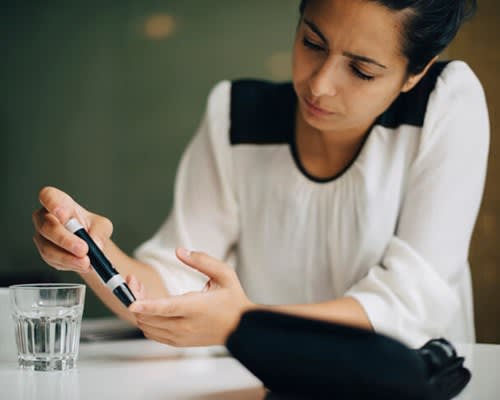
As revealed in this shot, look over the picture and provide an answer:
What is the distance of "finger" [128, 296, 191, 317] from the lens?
75 cm

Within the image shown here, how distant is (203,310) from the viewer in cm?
82

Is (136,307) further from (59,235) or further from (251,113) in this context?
(251,113)

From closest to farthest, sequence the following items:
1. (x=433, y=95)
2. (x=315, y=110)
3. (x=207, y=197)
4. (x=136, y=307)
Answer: (x=136, y=307), (x=315, y=110), (x=433, y=95), (x=207, y=197)

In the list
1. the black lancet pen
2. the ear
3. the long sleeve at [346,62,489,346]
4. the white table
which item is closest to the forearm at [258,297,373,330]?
the long sleeve at [346,62,489,346]

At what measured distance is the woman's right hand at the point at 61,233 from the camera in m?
0.86

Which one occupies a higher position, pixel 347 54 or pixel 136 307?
pixel 347 54

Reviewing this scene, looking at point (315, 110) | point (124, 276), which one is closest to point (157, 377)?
point (124, 276)

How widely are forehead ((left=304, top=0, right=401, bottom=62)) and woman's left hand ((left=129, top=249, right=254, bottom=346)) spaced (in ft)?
1.35

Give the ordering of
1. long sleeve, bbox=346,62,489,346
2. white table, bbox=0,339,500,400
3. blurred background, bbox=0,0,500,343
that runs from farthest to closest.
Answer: blurred background, bbox=0,0,500,343 → long sleeve, bbox=346,62,489,346 → white table, bbox=0,339,500,400

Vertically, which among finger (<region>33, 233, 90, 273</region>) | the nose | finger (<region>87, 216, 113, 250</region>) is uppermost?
the nose

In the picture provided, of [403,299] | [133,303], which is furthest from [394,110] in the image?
[133,303]

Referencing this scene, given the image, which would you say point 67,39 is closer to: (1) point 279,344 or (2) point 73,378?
(2) point 73,378

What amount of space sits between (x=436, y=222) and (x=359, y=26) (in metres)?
0.35

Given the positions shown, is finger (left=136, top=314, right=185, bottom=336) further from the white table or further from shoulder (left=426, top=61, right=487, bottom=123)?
shoulder (left=426, top=61, right=487, bottom=123)
